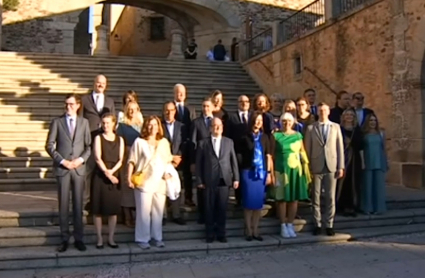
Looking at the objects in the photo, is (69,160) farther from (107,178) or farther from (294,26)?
(294,26)

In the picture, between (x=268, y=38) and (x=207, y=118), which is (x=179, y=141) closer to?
(x=207, y=118)

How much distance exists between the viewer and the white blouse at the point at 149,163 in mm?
5699

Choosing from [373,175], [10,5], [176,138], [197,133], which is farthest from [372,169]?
[10,5]

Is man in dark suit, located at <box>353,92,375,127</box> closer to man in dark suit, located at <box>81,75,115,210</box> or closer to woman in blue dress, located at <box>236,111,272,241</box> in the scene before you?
woman in blue dress, located at <box>236,111,272,241</box>

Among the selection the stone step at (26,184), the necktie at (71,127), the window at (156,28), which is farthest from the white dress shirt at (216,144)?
the window at (156,28)

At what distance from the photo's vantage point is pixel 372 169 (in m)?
7.15

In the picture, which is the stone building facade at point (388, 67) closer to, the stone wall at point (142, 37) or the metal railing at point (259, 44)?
the metal railing at point (259, 44)

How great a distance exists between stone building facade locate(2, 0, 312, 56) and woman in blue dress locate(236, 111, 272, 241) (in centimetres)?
1600

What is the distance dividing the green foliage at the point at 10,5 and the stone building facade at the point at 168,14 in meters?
0.19

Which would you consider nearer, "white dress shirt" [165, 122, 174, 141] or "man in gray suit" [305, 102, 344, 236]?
"white dress shirt" [165, 122, 174, 141]

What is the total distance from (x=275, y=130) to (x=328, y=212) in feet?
4.28

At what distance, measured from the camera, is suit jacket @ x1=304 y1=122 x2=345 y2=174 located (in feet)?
21.1

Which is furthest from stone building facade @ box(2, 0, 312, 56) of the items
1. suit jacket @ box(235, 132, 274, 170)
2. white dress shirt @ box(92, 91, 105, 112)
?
suit jacket @ box(235, 132, 274, 170)

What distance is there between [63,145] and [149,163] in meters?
1.00
